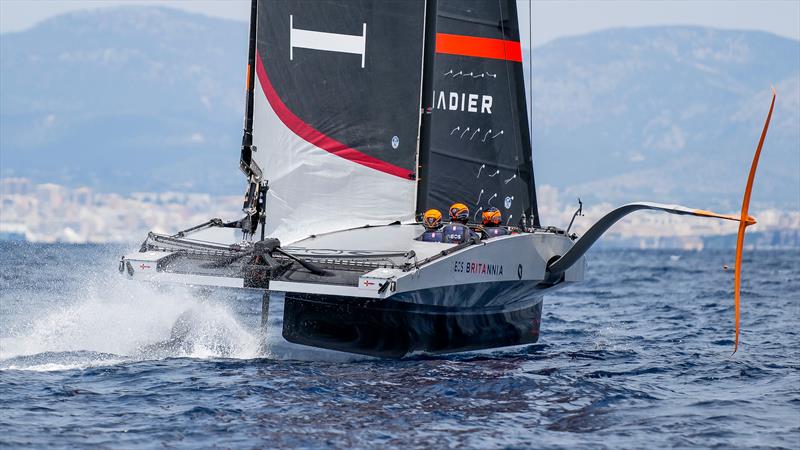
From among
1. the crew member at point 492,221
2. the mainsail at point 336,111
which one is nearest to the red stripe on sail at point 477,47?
the mainsail at point 336,111

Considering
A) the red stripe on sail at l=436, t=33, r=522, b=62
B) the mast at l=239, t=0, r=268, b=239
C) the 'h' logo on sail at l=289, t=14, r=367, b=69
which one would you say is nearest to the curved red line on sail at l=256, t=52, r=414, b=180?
the mast at l=239, t=0, r=268, b=239

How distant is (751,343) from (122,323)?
8.68 m

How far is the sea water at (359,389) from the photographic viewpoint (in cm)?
995

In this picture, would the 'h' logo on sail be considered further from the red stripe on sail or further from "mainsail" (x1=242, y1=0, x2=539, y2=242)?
the red stripe on sail

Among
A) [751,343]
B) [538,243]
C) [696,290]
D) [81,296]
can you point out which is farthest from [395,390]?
[696,290]

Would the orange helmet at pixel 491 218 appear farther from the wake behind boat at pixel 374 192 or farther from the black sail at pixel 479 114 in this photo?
the black sail at pixel 479 114

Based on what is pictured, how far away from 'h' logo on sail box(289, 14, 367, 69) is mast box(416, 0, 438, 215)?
0.89 meters

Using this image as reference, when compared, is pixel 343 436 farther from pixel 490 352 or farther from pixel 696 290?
pixel 696 290

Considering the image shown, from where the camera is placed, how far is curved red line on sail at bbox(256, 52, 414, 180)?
14.9 metres

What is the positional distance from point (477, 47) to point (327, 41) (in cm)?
Answer: 261

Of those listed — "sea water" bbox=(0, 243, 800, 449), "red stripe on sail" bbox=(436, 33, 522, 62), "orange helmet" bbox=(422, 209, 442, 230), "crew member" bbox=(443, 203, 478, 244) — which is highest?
"red stripe on sail" bbox=(436, 33, 522, 62)

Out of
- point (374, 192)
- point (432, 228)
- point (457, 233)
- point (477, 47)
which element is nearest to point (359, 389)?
point (457, 233)

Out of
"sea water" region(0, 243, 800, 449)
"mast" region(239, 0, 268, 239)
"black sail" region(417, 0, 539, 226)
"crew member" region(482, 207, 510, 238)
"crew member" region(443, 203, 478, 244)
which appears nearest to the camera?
"sea water" region(0, 243, 800, 449)

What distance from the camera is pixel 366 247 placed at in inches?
583
